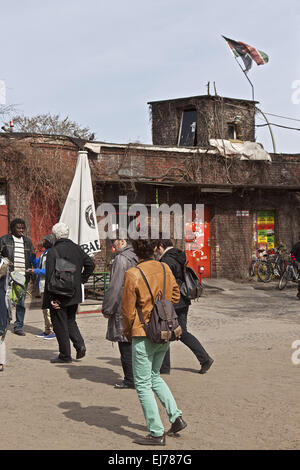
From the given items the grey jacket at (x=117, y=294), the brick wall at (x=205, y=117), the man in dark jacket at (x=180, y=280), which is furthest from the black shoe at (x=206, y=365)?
the brick wall at (x=205, y=117)

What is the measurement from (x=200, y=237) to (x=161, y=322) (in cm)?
1658

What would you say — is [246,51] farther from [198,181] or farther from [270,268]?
[270,268]

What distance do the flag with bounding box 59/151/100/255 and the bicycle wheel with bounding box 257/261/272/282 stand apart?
31.2 feet

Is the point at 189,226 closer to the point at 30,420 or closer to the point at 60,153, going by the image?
the point at 60,153

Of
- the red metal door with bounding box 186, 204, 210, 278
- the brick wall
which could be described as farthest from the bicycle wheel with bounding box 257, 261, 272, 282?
the brick wall

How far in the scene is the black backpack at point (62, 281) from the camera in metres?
8.06

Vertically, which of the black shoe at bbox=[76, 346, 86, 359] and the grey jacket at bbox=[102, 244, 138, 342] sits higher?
the grey jacket at bbox=[102, 244, 138, 342]

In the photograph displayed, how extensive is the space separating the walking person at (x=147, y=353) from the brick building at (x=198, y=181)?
12561mm

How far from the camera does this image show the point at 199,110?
979 inches

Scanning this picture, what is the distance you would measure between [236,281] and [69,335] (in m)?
13.4

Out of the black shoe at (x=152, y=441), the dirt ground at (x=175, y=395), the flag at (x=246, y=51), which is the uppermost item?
the flag at (x=246, y=51)

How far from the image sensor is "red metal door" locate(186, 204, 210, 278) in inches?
830

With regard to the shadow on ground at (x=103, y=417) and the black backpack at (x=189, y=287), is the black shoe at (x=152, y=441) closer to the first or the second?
the shadow on ground at (x=103, y=417)

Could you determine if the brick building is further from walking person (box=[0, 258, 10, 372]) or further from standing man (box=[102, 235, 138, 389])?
standing man (box=[102, 235, 138, 389])
